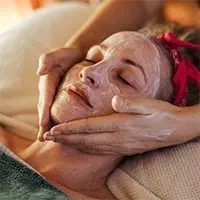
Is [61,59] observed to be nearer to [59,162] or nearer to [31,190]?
[59,162]

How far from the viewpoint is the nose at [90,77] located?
1.14 meters

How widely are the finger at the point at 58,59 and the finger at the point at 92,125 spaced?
0.73ft

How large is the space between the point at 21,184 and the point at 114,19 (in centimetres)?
75

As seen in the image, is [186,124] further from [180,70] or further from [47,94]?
[47,94]

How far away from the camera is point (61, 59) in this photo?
1.33 metres

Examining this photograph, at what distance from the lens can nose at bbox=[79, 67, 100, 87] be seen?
114cm

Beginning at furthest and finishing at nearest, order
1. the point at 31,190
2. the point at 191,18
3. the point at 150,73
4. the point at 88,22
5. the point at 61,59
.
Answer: the point at 191,18
the point at 88,22
the point at 61,59
the point at 150,73
the point at 31,190

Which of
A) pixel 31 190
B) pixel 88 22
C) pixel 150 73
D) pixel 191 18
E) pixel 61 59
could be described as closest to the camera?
pixel 31 190

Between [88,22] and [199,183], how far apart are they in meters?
0.71

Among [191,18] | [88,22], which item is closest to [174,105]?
[88,22]

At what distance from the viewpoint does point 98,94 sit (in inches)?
44.8

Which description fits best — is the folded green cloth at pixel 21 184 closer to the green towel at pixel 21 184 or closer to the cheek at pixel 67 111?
the green towel at pixel 21 184

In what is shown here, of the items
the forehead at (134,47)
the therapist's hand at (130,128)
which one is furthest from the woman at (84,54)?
the forehead at (134,47)

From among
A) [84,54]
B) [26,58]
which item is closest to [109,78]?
[84,54]
